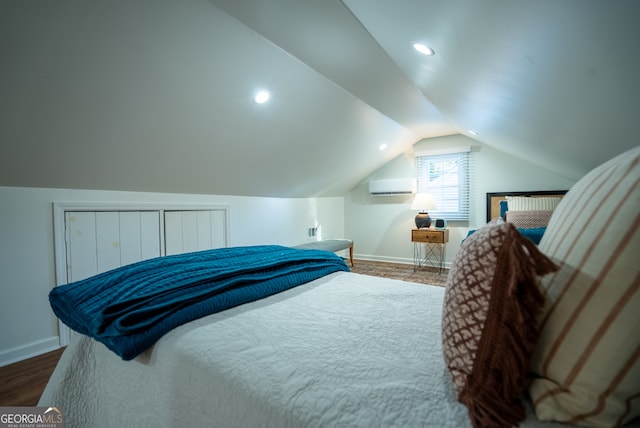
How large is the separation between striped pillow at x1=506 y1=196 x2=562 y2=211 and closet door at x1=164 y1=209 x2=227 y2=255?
3807mm

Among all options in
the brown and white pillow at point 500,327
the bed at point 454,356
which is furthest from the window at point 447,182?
the brown and white pillow at point 500,327

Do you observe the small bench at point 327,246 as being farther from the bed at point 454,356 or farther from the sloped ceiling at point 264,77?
the bed at point 454,356

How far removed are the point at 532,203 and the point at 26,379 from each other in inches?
201

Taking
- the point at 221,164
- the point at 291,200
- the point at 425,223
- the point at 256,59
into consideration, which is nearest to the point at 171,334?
the point at 256,59

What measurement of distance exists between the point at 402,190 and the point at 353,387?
15.0 feet

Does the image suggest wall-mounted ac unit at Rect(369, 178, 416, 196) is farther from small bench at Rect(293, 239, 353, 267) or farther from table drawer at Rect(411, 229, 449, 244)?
small bench at Rect(293, 239, 353, 267)

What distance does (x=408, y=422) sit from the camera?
0.55 m

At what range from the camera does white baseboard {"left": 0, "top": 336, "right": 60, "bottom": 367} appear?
6.57 feet

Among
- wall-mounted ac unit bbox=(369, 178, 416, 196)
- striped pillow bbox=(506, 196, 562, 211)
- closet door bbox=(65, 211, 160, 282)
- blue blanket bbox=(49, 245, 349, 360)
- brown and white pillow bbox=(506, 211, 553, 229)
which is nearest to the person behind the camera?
blue blanket bbox=(49, 245, 349, 360)

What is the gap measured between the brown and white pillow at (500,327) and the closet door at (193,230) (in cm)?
310

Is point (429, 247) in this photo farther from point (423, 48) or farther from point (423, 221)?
point (423, 48)

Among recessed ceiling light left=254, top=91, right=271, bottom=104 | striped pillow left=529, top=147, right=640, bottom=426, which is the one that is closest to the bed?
striped pillow left=529, top=147, right=640, bottom=426

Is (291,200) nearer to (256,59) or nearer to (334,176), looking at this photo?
(334,176)

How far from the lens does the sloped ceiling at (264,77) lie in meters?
1.13
